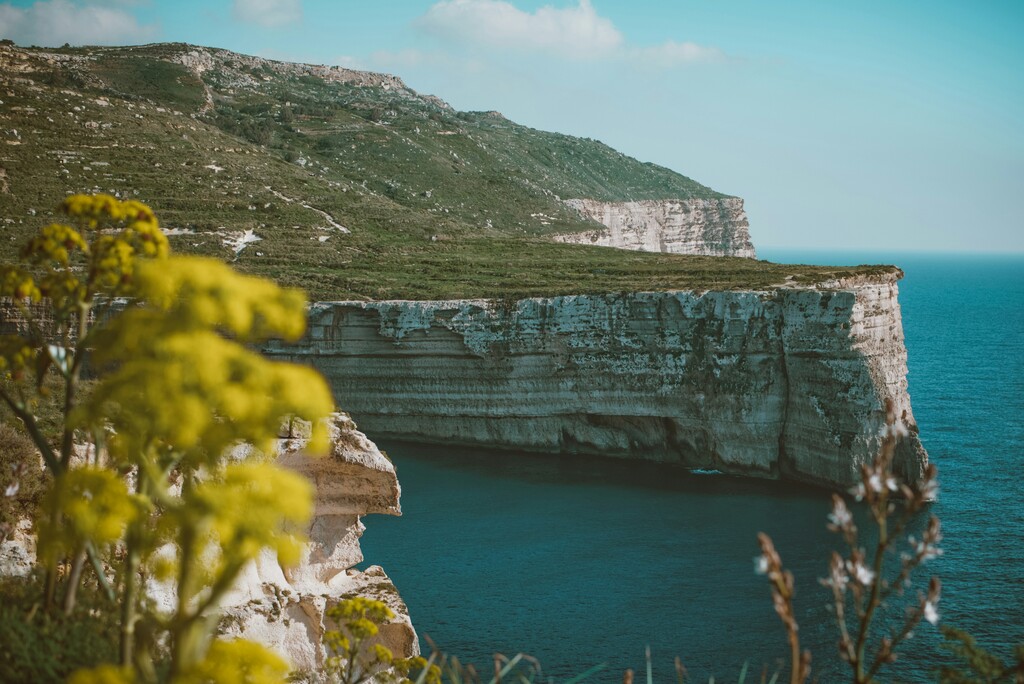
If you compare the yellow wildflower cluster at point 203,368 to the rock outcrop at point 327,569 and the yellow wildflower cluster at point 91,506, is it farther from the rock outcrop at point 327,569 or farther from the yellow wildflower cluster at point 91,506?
the rock outcrop at point 327,569

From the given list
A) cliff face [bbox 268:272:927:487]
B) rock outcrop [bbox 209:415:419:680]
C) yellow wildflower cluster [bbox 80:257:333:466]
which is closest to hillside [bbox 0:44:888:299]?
cliff face [bbox 268:272:927:487]

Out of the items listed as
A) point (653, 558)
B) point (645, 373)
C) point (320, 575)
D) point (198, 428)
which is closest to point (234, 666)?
point (198, 428)

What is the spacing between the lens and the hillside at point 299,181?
162 ft

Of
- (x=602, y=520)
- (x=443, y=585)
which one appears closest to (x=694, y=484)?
(x=602, y=520)

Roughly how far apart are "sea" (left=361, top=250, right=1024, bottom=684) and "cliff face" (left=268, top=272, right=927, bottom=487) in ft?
4.51

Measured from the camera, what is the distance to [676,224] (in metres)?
116

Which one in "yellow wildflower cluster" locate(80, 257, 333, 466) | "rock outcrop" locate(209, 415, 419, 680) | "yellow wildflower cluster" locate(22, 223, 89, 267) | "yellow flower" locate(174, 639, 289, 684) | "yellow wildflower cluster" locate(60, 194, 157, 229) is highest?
"yellow wildflower cluster" locate(60, 194, 157, 229)

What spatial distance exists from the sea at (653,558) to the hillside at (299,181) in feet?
31.8

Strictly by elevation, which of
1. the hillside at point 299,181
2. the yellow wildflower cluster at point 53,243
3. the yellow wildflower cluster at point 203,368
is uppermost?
the hillside at point 299,181

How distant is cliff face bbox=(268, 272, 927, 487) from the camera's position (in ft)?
122

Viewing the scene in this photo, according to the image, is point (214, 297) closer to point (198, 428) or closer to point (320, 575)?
point (198, 428)

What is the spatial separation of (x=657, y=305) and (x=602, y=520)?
11417mm

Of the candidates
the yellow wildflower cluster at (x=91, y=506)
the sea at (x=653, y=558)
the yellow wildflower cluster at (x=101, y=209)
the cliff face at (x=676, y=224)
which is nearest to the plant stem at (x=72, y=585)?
the yellow wildflower cluster at (x=91, y=506)

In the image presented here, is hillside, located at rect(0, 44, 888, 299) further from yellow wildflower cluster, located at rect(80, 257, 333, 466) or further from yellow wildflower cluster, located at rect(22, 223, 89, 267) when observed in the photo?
yellow wildflower cluster, located at rect(80, 257, 333, 466)
